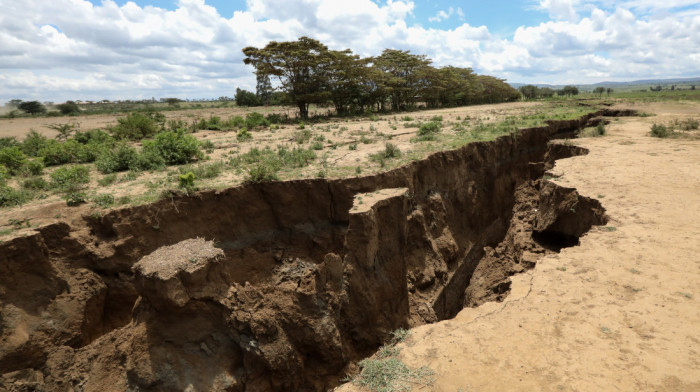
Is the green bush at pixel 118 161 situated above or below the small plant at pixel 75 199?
above

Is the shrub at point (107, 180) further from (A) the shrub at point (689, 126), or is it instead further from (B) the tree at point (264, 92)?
(B) the tree at point (264, 92)

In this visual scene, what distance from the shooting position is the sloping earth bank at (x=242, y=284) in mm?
6531

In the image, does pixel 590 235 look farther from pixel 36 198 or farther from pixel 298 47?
pixel 298 47

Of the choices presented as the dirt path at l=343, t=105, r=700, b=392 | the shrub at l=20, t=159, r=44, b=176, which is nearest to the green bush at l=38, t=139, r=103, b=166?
the shrub at l=20, t=159, r=44, b=176

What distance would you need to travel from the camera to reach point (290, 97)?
88.3ft

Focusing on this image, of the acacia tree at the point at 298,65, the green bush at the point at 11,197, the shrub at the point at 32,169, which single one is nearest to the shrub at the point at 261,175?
the green bush at the point at 11,197

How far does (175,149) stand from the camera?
12703mm

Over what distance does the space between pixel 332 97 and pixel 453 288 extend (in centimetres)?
2015

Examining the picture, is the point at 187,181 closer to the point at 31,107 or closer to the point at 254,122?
the point at 254,122

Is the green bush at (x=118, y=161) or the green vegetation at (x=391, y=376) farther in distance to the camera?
the green bush at (x=118, y=161)

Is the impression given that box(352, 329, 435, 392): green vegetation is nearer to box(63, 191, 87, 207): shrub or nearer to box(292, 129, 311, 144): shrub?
box(63, 191, 87, 207): shrub

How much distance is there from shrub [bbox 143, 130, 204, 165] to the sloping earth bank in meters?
4.49

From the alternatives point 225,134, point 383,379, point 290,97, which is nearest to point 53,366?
point 383,379

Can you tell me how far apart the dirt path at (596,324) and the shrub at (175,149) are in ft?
34.6
